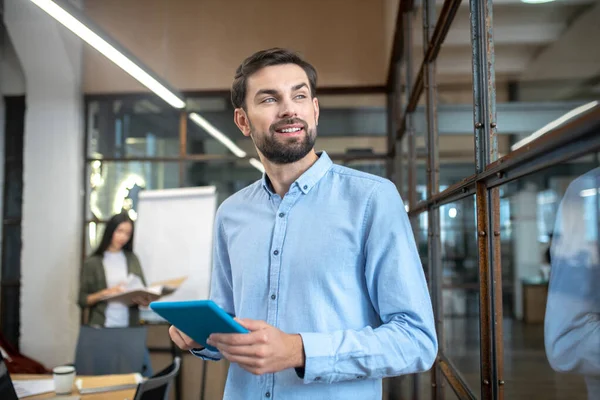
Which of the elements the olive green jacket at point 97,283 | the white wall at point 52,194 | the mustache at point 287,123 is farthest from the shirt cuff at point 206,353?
the white wall at point 52,194

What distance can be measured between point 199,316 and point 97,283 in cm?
447

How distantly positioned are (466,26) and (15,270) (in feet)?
20.8

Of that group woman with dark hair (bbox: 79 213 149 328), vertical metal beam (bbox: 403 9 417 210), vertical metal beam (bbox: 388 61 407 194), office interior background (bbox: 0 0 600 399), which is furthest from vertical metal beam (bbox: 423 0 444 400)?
woman with dark hair (bbox: 79 213 149 328)

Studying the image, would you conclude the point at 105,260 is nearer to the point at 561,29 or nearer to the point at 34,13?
the point at 34,13

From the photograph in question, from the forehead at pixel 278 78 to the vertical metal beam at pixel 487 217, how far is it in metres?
0.50

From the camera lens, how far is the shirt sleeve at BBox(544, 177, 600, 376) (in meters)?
0.84

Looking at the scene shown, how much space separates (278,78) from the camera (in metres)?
1.49

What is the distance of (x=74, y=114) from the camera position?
671cm

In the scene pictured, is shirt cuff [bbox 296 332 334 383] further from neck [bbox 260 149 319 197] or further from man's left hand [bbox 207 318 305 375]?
neck [bbox 260 149 319 197]

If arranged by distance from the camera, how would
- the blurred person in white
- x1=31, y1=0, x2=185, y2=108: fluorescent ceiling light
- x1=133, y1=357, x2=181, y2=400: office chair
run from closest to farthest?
the blurred person in white
x1=133, y1=357, x2=181, y2=400: office chair
x1=31, y1=0, x2=185, y2=108: fluorescent ceiling light

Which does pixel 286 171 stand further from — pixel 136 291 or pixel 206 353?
pixel 136 291

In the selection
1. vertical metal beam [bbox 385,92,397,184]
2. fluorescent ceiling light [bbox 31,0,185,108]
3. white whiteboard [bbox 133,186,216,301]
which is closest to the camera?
fluorescent ceiling light [bbox 31,0,185,108]

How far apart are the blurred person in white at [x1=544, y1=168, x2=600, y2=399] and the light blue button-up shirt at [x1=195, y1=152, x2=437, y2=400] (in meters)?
0.31

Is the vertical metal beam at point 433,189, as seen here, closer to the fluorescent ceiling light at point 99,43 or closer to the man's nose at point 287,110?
the man's nose at point 287,110
